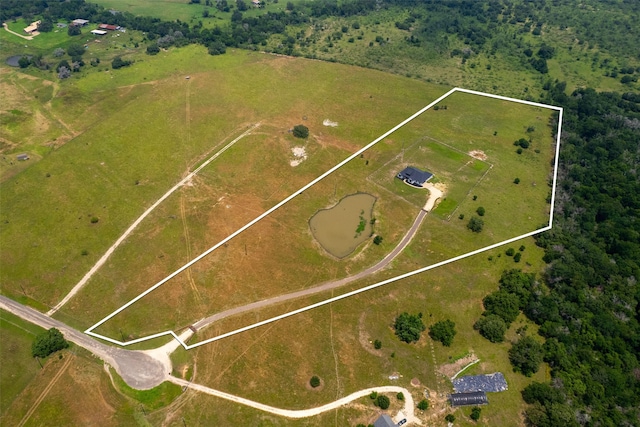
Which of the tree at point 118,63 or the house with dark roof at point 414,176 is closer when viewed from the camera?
the house with dark roof at point 414,176

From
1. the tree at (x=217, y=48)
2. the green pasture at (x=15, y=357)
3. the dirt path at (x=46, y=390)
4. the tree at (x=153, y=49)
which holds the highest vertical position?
the tree at (x=217, y=48)

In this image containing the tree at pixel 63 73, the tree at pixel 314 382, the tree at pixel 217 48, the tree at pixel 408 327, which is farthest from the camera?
the tree at pixel 217 48

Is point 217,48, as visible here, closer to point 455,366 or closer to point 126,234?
point 126,234

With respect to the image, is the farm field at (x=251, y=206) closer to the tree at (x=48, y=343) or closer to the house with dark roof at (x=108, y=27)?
the tree at (x=48, y=343)

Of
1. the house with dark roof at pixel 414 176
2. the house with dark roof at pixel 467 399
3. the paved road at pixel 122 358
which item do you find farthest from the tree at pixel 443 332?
the paved road at pixel 122 358

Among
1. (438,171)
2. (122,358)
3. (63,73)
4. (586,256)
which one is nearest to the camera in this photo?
(122,358)

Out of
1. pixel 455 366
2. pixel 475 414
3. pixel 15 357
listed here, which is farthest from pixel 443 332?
pixel 15 357
